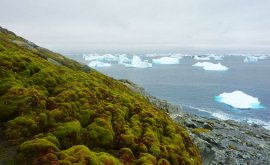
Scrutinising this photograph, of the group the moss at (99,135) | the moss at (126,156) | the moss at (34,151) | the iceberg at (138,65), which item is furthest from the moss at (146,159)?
the iceberg at (138,65)

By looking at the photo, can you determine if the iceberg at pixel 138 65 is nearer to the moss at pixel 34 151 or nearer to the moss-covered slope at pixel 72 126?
the moss-covered slope at pixel 72 126

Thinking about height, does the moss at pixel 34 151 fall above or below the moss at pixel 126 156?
above

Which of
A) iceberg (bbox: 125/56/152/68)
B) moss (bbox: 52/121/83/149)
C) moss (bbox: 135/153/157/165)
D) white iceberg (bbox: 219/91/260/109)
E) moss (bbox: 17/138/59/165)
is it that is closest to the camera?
moss (bbox: 17/138/59/165)

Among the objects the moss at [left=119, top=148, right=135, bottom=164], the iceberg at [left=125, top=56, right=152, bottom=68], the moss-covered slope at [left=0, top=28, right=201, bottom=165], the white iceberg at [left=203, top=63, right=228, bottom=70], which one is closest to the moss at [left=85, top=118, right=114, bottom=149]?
the moss-covered slope at [left=0, top=28, right=201, bottom=165]

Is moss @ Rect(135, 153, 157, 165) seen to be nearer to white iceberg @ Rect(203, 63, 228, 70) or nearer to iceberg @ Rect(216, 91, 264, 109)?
iceberg @ Rect(216, 91, 264, 109)

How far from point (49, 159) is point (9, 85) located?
7412 millimetres

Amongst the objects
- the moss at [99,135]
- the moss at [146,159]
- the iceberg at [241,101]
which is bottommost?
the iceberg at [241,101]

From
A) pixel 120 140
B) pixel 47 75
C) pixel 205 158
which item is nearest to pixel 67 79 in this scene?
pixel 47 75

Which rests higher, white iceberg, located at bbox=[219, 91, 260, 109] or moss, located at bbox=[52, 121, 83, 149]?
moss, located at bbox=[52, 121, 83, 149]

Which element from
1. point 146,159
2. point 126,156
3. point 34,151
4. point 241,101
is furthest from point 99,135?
point 241,101

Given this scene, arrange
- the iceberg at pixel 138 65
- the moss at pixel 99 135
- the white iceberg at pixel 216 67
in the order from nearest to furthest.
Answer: the moss at pixel 99 135
the white iceberg at pixel 216 67
the iceberg at pixel 138 65

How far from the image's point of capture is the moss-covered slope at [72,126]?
8.24 metres

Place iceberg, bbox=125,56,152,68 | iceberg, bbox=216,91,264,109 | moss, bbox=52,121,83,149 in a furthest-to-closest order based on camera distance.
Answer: iceberg, bbox=125,56,152,68
iceberg, bbox=216,91,264,109
moss, bbox=52,121,83,149

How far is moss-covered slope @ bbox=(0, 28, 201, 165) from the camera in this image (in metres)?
8.24
